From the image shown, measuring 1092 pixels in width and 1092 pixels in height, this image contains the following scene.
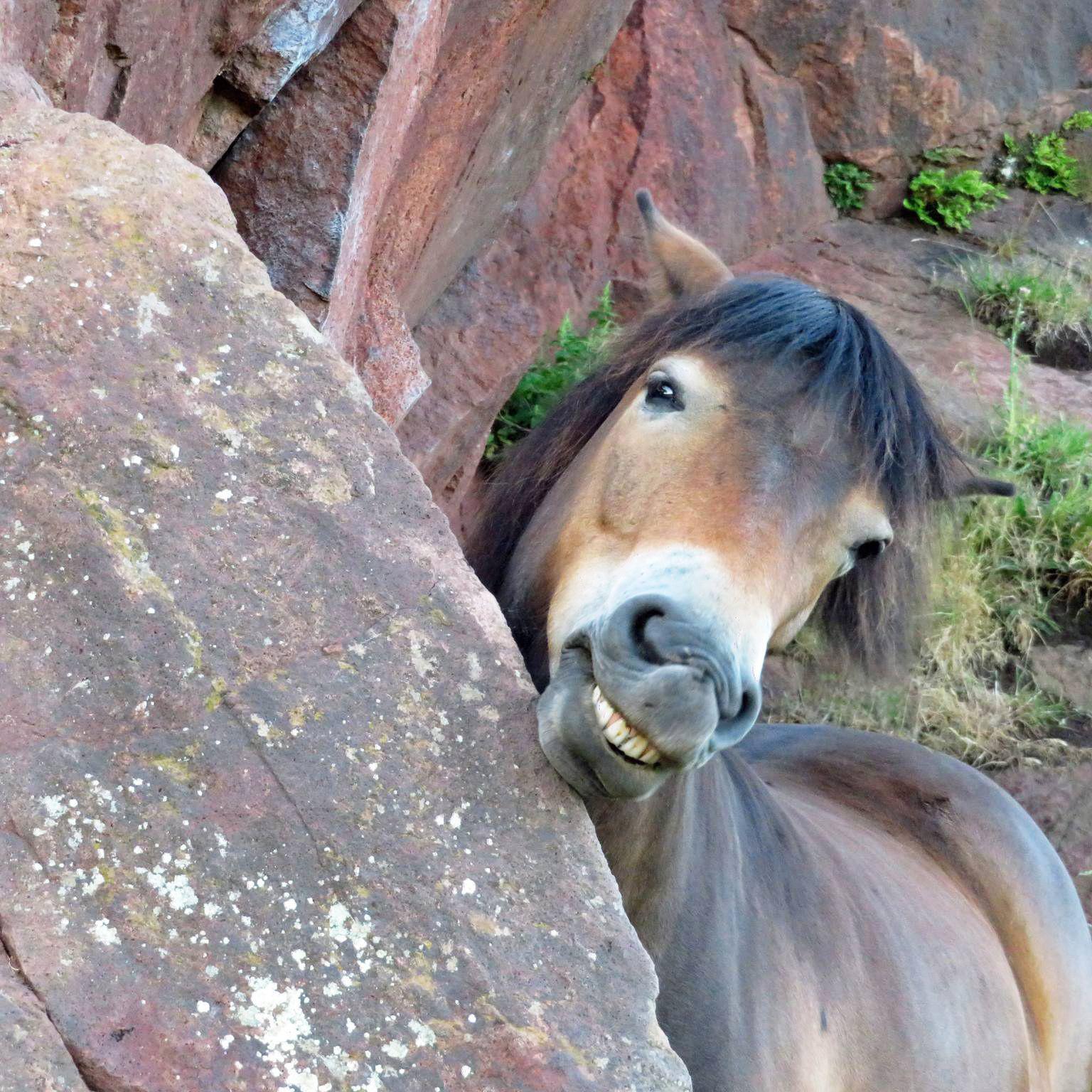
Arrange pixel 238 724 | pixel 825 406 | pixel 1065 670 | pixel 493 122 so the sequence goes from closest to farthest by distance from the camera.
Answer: pixel 238 724, pixel 825 406, pixel 493 122, pixel 1065 670

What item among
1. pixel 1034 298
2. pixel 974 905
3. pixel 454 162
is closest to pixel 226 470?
pixel 454 162

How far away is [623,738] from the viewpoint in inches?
63.4

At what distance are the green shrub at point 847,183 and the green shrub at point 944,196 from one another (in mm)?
316

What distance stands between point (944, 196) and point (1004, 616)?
10.3 feet

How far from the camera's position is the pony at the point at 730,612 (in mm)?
1670

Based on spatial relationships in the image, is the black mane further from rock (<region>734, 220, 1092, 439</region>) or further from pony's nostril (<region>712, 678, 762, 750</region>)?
rock (<region>734, 220, 1092, 439</region>)

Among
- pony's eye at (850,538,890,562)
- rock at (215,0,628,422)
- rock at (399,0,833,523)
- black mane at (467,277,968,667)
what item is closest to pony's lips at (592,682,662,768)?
black mane at (467,277,968,667)

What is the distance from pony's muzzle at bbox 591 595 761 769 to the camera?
5.19ft

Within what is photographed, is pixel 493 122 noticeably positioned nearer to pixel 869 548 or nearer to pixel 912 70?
pixel 869 548

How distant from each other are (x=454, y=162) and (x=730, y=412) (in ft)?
6.72

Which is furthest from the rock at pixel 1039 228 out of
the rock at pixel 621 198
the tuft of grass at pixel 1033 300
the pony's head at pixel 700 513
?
the pony's head at pixel 700 513

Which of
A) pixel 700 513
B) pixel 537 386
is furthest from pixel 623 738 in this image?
pixel 537 386

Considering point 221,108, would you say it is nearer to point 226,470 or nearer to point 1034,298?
point 226,470

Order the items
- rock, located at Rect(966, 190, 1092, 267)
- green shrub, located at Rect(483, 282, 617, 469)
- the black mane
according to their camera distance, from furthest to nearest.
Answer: rock, located at Rect(966, 190, 1092, 267) < green shrub, located at Rect(483, 282, 617, 469) < the black mane
